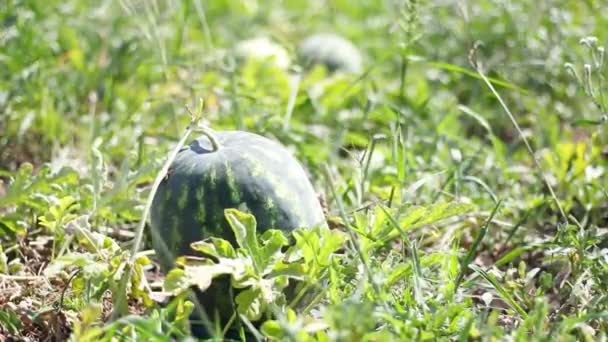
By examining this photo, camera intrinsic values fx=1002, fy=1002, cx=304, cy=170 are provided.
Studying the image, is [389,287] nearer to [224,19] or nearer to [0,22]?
[0,22]

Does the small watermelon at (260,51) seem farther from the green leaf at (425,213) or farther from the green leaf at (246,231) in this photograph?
the green leaf at (246,231)

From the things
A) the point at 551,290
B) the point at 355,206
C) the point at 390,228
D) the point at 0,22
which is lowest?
the point at 551,290

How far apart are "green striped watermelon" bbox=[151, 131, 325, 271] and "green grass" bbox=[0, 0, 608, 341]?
0.09 metres

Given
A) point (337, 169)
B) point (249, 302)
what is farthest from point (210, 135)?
point (337, 169)

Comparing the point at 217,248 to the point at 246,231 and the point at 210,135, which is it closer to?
the point at 246,231

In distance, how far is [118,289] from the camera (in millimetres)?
2346

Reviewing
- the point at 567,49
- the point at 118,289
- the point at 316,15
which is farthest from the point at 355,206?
the point at 316,15

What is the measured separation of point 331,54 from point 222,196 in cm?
264

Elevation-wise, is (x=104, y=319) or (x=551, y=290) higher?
(x=104, y=319)

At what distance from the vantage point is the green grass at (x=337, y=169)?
233 centimetres

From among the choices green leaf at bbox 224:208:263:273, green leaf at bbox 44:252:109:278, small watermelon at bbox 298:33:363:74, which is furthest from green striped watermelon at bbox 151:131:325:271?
small watermelon at bbox 298:33:363:74

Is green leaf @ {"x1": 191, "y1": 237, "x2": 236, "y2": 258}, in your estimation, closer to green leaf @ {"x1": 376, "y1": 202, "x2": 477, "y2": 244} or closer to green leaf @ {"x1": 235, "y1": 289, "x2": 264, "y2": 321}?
green leaf @ {"x1": 235, "y1": 289, "x2": 264, "y2": 321}

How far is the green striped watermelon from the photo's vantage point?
8.03 feet

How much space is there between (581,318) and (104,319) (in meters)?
1.15
